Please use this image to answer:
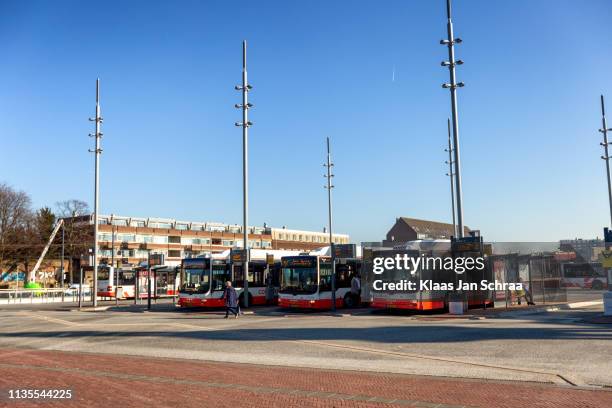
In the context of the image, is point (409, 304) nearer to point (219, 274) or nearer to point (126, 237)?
point (219, 274)

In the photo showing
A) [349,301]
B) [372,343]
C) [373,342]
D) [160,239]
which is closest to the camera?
[372,343]

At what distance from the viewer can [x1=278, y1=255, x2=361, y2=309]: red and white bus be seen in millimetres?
28781

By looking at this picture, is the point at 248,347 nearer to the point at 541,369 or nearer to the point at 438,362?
the point at 438,362

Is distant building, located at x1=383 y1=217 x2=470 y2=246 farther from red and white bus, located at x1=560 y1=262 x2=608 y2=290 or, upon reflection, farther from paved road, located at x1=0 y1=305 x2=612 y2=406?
paved road, located at x1=0 y1=305 x2=612 y2=406

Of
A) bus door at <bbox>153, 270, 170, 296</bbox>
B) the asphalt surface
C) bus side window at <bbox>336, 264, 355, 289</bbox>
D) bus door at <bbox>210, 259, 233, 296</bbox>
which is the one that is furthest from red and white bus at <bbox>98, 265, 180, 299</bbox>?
the asphalt surface

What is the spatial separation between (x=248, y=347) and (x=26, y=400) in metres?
7.30

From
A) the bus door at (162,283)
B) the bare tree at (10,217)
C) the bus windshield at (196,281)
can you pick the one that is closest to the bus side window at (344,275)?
the bus windshield at (196,281)

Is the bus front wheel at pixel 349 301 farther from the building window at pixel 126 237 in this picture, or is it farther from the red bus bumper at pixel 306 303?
the building window at pixel 126 237

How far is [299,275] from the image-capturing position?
29328 millimetres

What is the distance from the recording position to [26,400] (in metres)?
8.92

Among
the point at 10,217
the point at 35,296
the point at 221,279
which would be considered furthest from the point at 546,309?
the point at 10,217

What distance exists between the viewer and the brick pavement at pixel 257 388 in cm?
881

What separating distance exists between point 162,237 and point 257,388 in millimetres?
96108

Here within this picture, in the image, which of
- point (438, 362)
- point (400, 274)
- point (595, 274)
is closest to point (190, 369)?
point (438, 362)
